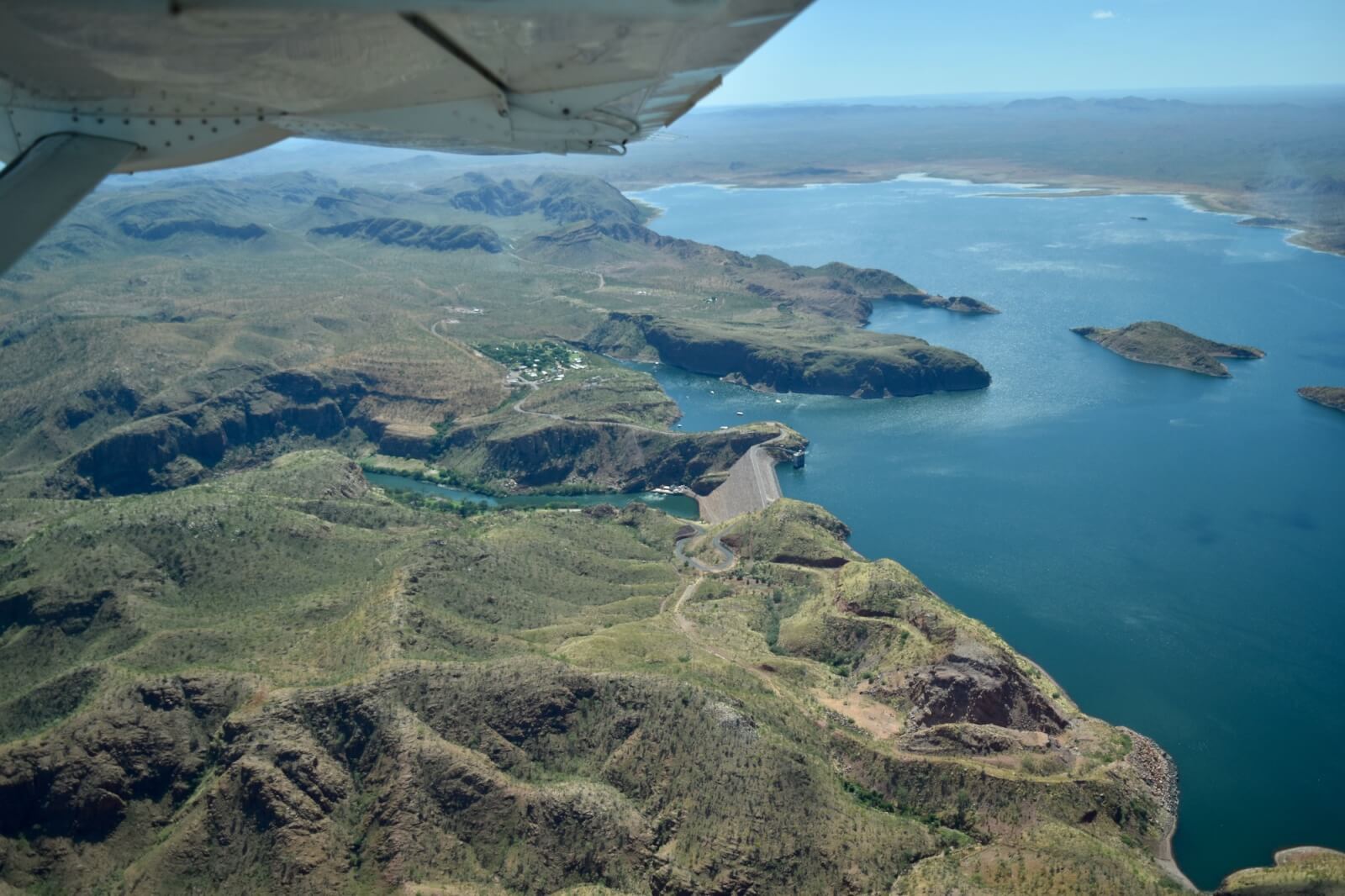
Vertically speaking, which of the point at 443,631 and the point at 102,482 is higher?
the point at 443,631

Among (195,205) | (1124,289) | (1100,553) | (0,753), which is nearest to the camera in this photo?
(0,753)

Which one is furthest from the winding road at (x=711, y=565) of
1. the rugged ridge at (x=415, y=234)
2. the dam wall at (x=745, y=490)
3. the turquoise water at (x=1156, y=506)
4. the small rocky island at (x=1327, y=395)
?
the rugged ridge at (x=415, y=234)

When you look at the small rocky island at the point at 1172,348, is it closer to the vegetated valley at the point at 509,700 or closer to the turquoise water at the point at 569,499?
the vegetated valley at the point at 509,700

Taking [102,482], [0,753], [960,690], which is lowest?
[102,482]

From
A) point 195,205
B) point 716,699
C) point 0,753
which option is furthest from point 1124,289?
point 195,205

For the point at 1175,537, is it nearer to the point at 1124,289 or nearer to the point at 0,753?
the point at 0,753

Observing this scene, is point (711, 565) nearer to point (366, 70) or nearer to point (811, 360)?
point (811, 360)

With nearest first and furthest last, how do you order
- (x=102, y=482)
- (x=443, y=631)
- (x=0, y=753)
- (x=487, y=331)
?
1. (x=0, y=753)
2. (x=443, y=631)
3. (x=102, y=482)
4. (x=487, y=331)
